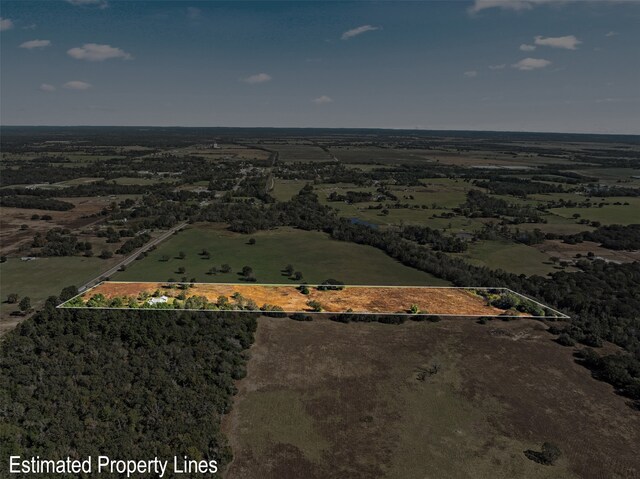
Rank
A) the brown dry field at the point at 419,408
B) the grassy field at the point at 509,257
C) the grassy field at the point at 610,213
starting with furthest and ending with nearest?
the grassy field at the point at 610,213 < the grassy field at the point at 509,257 < the brown dry field at the point at 419,408

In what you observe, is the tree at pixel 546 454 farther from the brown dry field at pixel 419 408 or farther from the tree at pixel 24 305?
the tree at pixel 24 305

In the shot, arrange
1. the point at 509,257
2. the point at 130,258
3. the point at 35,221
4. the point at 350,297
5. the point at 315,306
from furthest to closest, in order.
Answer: the point at 35,221
the point at 509,257
the point at 130,258
the point at 350,297
the point at 315,306

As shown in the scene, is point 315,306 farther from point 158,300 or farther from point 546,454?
point 546,454

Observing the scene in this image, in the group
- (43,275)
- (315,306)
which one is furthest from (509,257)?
(43,275)

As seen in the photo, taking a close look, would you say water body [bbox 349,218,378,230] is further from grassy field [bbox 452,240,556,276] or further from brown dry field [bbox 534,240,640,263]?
brown dry field [bbox 534,240,640,263]

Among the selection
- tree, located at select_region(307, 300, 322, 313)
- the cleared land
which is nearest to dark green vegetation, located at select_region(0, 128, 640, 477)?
tree, located at select_region(307, 300, 322, 313)

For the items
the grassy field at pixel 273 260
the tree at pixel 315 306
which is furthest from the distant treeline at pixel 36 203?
the tree at pixel 315 306

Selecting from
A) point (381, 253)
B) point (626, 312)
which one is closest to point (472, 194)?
point (381, 253)
